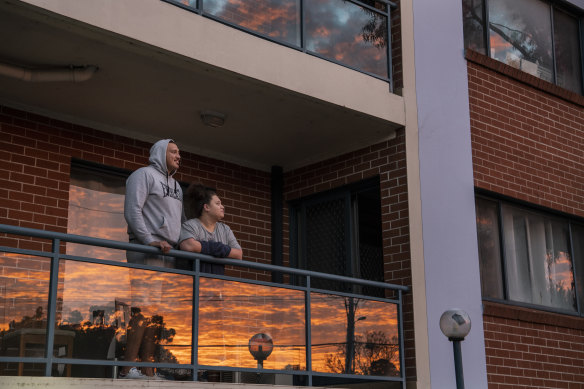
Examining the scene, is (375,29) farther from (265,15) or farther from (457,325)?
(457,325)

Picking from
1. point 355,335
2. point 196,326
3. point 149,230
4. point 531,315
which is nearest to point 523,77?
point 531,315

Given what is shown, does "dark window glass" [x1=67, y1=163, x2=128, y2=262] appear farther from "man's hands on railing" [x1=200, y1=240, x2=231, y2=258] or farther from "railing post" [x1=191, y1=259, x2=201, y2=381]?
"railing post" [x1=191, y1=259, x2=201, y2=381]

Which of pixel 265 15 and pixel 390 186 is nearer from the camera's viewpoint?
pixel 265 15

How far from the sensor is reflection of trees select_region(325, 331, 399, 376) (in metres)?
8.59

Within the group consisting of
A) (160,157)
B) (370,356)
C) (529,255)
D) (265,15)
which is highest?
(265,15)

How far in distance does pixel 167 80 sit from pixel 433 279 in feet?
11.4

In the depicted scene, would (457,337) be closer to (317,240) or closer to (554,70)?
(317,240)

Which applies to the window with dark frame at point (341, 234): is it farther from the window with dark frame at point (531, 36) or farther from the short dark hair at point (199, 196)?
the short dark hair at point (199, 196)

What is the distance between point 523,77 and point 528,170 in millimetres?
1213

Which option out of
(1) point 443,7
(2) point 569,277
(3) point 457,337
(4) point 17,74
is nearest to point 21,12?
(4) point 17,74

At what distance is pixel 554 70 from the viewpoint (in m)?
12.2

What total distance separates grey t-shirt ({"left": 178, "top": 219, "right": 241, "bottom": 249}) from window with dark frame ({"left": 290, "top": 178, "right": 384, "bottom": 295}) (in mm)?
2380

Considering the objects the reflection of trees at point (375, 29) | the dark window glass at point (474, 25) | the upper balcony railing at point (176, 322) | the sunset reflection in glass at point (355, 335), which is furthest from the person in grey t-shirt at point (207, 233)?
the dark window glass at point (474, 25)

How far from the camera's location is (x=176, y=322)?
7.27 metres
